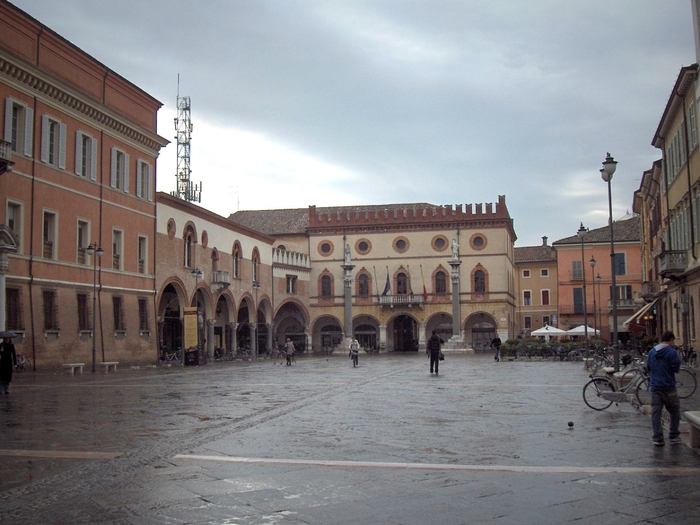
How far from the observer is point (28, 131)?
28828 mm

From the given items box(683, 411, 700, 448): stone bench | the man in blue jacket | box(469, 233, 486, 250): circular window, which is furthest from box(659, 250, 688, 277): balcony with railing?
box(469, 233, 486, 250): circular window

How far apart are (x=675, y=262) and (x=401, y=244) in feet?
116

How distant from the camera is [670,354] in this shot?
9812 mm

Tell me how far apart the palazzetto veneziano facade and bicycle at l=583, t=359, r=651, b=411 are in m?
44.9

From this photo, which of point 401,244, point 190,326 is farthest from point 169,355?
point 401,244

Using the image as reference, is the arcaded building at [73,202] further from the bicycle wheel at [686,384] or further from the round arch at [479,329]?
the round arch at [479,329]

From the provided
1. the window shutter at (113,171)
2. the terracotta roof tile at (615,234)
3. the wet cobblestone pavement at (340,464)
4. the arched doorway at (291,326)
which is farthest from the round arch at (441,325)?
Result: the wet cobblestone pavement at (340,464)

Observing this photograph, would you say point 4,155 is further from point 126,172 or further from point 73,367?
point 126,172

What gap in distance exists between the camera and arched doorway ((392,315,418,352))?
215ft

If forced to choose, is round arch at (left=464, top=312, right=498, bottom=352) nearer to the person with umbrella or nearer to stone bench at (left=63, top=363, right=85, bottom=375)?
stone bench at (left=63, top=363, right=85, bottom=375)

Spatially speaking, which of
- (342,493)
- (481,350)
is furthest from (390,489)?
(481,350)

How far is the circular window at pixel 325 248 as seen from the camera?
213ft

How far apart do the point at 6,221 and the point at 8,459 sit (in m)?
21.1

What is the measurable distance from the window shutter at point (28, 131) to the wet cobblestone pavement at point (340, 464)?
16.1 metres
